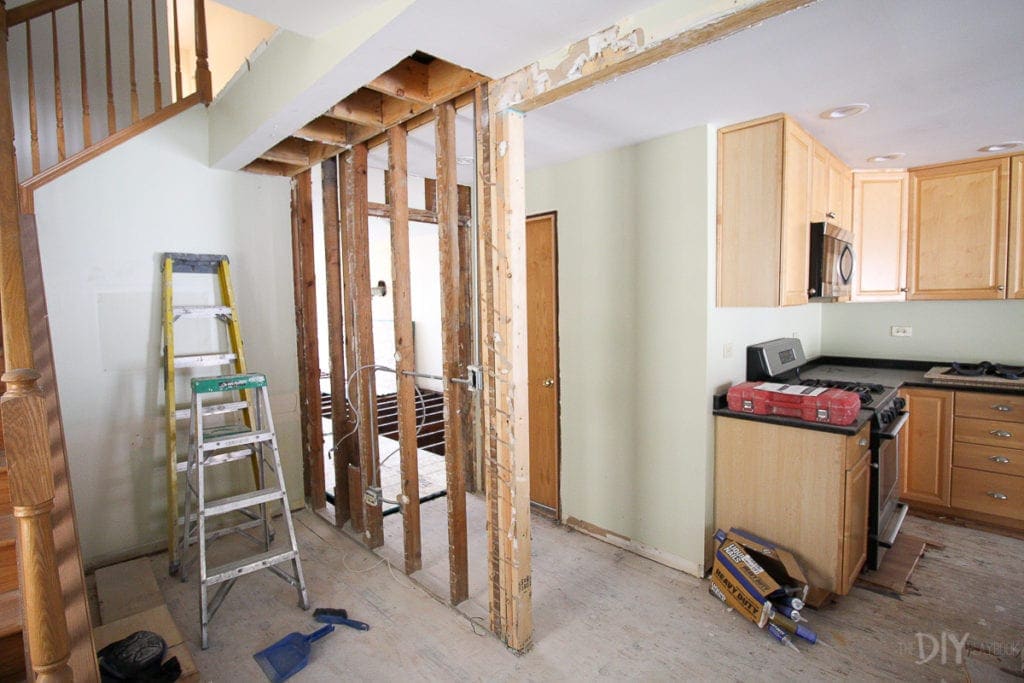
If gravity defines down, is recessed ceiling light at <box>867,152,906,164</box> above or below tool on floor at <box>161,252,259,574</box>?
above

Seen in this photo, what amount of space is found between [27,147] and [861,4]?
3.68m

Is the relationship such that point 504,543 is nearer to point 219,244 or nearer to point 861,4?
point 861,4

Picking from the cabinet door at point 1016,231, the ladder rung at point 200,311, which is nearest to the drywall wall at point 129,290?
the ladder rung at point 200,311

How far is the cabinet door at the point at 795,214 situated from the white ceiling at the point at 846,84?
0.11m

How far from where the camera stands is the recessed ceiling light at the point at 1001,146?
2778 mm

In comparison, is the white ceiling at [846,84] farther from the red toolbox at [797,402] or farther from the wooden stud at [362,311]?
the red toolbox at [797,402]

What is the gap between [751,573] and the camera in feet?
7.38

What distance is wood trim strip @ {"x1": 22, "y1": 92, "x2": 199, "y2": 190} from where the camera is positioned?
2.52 m

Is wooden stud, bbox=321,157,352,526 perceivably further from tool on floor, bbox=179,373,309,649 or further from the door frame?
the door frame

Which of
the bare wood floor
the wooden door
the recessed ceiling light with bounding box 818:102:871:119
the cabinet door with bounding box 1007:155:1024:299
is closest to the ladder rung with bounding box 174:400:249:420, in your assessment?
the bare wood floor

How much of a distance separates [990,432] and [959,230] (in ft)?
4.15

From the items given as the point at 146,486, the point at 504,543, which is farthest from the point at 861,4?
the point at 146,486

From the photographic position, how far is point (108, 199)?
8.93 ft

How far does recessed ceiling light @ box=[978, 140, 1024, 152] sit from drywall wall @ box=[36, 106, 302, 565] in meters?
4.28
